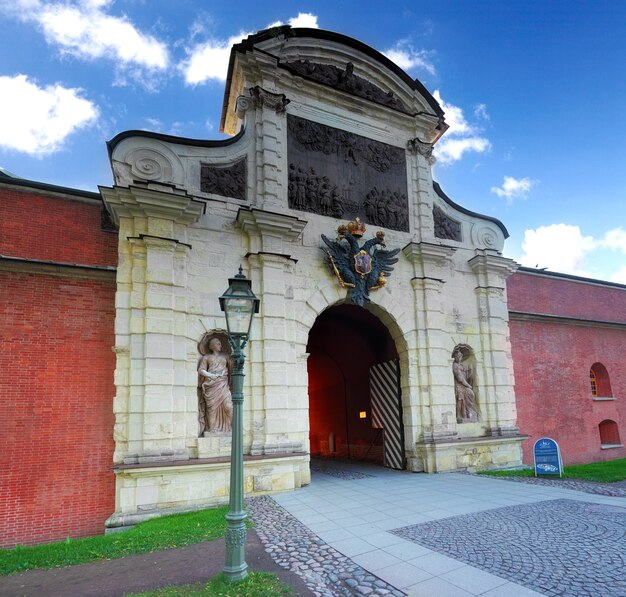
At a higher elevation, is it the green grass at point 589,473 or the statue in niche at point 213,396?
the statue in niche at point 213,396

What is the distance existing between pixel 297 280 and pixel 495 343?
6.29m

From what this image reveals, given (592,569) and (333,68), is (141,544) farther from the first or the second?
(333,68)

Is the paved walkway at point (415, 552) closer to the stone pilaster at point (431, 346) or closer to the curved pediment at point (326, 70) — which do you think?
the stone pilaster at point (431, 346)

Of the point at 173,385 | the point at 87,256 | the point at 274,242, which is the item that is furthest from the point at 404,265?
the point at 87,256

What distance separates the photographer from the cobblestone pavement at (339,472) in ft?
38.5

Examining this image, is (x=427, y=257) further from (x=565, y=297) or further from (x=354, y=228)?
(x=565, y=297)

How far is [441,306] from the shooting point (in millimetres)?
12930

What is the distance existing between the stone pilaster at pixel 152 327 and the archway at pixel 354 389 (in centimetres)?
538

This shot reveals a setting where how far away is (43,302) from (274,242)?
493 cm

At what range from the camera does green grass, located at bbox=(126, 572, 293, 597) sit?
457 centimetres

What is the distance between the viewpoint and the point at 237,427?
5.33 meters

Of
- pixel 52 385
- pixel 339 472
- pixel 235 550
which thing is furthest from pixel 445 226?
pixel 235 550

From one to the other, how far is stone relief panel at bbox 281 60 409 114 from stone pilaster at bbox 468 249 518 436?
5.26m

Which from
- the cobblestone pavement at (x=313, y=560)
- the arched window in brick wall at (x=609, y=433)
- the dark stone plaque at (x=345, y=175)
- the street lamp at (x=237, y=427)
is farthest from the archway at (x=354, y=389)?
the arched window in brick wall at (x=609, y=433)
